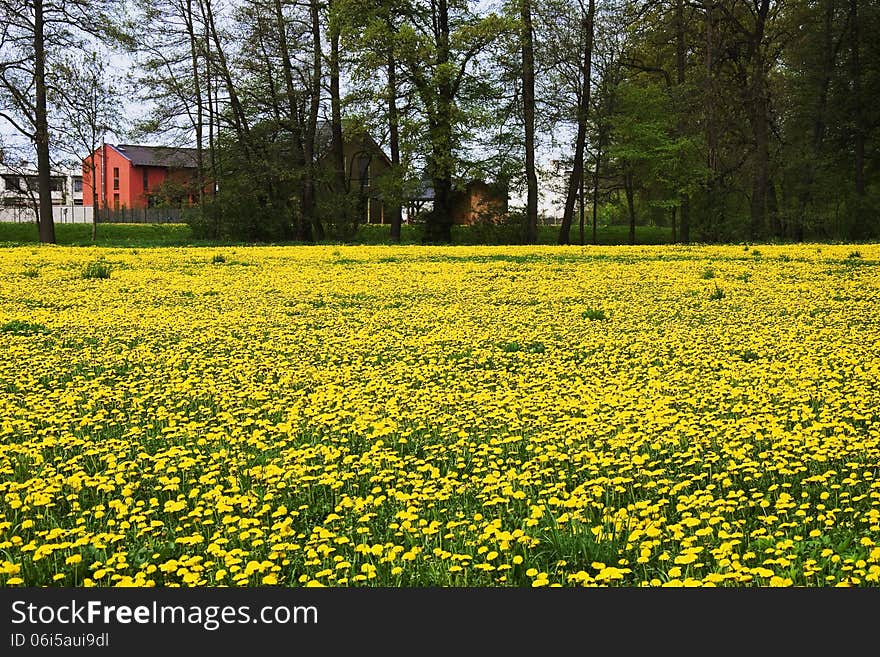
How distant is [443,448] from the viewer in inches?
205

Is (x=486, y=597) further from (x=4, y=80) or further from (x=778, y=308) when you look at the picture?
(x=4, y=80)

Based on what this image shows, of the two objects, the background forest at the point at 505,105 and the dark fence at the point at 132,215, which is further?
the dark fence at the point at 132,215

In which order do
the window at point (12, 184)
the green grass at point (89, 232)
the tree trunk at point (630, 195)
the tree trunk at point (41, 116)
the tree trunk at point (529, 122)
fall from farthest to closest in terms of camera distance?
the green grass at point (89, 232) → the tree trunk at point (630, 195) → the window at point (12, 184) → the tree trunk at point (529, 122) → the tree trunk at point (41, 116)

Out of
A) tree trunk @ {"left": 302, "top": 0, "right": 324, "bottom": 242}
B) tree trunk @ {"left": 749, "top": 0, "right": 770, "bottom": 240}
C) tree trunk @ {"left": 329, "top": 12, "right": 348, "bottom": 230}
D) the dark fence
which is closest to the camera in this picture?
tree trunk @ {"left": 749, "top": 0, "right": 770, "bottom": 240}

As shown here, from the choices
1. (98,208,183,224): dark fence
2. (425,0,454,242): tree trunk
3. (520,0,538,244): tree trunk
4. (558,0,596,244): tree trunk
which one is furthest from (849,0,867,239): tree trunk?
(98,208,183,224): dark fence

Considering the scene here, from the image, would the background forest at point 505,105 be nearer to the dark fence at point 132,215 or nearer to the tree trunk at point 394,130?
the tree trunk at point 394,130

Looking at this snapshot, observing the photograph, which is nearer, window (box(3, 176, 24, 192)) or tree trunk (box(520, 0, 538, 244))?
tree trunk (box(520, 0, 538, 244))

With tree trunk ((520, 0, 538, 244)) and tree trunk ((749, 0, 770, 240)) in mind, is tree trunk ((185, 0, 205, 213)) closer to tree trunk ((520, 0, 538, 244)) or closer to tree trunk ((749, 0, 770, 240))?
tree trunk ((520, 0, 538, 244))

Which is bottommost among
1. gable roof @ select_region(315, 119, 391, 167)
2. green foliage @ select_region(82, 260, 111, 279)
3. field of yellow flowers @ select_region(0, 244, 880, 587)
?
field of yellow flowers @ select_region(0, 244, 880, 587)

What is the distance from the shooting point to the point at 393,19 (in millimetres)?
39156

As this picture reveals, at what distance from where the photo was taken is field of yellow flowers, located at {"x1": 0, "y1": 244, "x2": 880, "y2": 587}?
3.61m

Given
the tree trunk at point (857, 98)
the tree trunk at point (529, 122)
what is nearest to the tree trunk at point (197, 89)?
the tree trunk at point (529, 122)

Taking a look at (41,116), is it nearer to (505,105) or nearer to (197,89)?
(197,89)

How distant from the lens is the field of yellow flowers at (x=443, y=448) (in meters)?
3.61
